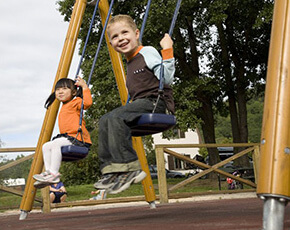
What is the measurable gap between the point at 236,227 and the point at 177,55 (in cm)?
1459

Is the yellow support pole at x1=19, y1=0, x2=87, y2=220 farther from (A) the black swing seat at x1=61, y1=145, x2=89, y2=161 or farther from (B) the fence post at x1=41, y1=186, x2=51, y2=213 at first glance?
(B) the fence post at x1=41, y1=186, x2=51, y2=213

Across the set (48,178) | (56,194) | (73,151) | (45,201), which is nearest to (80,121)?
(73,151)

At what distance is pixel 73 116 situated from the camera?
5.07 m

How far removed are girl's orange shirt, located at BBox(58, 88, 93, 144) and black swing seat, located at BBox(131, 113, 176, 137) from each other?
4.88ft

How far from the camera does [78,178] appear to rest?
22703 mm

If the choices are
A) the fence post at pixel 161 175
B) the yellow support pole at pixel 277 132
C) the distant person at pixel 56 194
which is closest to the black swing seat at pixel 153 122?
the yellow support pole at pixel 277 132

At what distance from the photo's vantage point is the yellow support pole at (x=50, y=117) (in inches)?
235

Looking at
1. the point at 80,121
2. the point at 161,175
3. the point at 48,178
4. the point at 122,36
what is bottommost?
the point at 161,175

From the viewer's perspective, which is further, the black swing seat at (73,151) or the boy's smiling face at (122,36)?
the black swing seat at (73,151)

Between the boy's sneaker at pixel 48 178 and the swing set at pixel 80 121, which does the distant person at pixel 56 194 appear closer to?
the swing set at pixel 80 121

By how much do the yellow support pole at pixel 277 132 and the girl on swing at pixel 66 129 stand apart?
2780 mm

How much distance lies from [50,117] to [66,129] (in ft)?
3.80

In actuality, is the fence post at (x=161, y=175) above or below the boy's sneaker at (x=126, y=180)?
below

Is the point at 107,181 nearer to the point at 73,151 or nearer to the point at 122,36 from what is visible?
the point at 122,36
